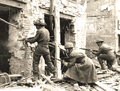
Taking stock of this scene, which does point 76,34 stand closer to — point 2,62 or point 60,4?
point 60,4

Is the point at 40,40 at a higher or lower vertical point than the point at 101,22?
lower

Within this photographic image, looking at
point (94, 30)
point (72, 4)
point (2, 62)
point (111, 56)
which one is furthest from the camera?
point (94, 30)

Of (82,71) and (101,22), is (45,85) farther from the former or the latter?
(101,22)

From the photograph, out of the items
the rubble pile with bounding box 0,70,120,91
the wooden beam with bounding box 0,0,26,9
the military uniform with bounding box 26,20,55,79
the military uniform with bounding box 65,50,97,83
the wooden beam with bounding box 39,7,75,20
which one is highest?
the wooden beam with bounding box 0,0,26,9

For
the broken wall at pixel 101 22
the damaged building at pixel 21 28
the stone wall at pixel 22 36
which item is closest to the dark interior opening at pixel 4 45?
the damaged building at pixel 21 28

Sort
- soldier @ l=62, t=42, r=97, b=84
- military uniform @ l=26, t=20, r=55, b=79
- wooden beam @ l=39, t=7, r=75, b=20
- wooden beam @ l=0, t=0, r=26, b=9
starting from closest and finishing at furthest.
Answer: soldier @ l=62, t=42, r=97, b=84
military uniform @ l=26, t=20, r=55, b=79
wooden beam @ l=0, t=0, r=26, b=9
wooden beam @ l=39, t=7, r=75, b=20

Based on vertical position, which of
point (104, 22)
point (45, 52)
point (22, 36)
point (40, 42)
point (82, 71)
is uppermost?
point (104, 22)

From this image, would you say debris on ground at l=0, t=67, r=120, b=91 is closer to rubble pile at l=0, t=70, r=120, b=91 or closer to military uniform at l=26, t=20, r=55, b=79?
rubble pile at l=0, t=70, r=120, b=91

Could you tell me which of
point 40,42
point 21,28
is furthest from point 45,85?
point 21,28

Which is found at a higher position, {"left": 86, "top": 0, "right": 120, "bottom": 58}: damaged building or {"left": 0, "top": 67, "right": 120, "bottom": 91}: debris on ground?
{"left": 86, "top": 0, "right": 120, "bottom": 58}: damaged building

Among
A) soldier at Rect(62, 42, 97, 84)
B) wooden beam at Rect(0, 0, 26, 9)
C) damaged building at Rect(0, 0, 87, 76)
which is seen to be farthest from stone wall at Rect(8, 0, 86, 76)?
soldier at Rect(62, 42, 97, 84)

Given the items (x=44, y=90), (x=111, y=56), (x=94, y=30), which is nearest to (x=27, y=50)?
(x=44, y=90)

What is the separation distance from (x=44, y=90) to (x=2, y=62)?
295cm

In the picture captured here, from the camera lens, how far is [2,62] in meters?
6.89
